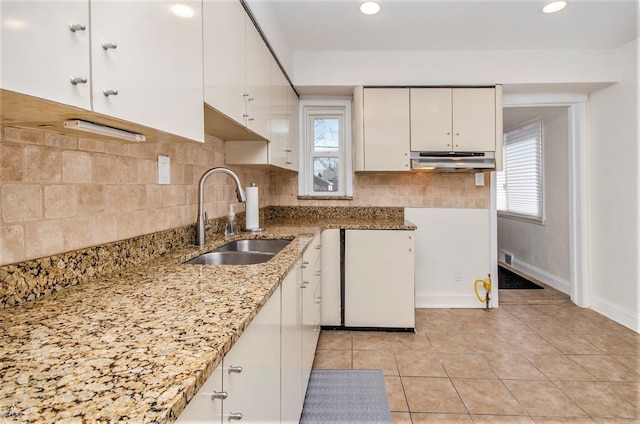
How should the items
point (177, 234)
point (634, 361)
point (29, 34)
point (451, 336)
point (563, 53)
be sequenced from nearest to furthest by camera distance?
point (29, 34)
point (177, 234)
point (634, 361)
point (451, 336)
point (563, 53)

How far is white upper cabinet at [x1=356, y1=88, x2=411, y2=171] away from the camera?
306 centimetres

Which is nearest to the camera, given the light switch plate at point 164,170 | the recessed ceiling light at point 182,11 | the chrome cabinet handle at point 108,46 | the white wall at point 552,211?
the chrome cabinet handle at point 108,46

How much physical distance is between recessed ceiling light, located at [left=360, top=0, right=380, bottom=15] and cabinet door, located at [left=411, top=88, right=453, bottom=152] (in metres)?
0.89

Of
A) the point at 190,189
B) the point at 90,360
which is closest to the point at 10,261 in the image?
the point at 90,360

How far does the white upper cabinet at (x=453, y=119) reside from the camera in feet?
9.89

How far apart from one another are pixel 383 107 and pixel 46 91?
2769 mm

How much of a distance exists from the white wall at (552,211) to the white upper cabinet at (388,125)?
1.66m

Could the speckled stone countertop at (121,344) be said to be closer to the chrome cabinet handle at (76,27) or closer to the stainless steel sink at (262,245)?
the chrome cabinet handle at (76,27)

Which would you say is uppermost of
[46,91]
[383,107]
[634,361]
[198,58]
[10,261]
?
[383,107]

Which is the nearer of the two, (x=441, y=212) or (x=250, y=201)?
(x=250, y=201)

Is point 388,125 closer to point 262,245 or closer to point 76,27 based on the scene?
point 262,245

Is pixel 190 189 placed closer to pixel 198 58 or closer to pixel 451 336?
pixel 198 58

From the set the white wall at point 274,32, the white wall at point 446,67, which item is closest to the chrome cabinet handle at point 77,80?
the white wall at point 274,32

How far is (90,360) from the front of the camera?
580mm
